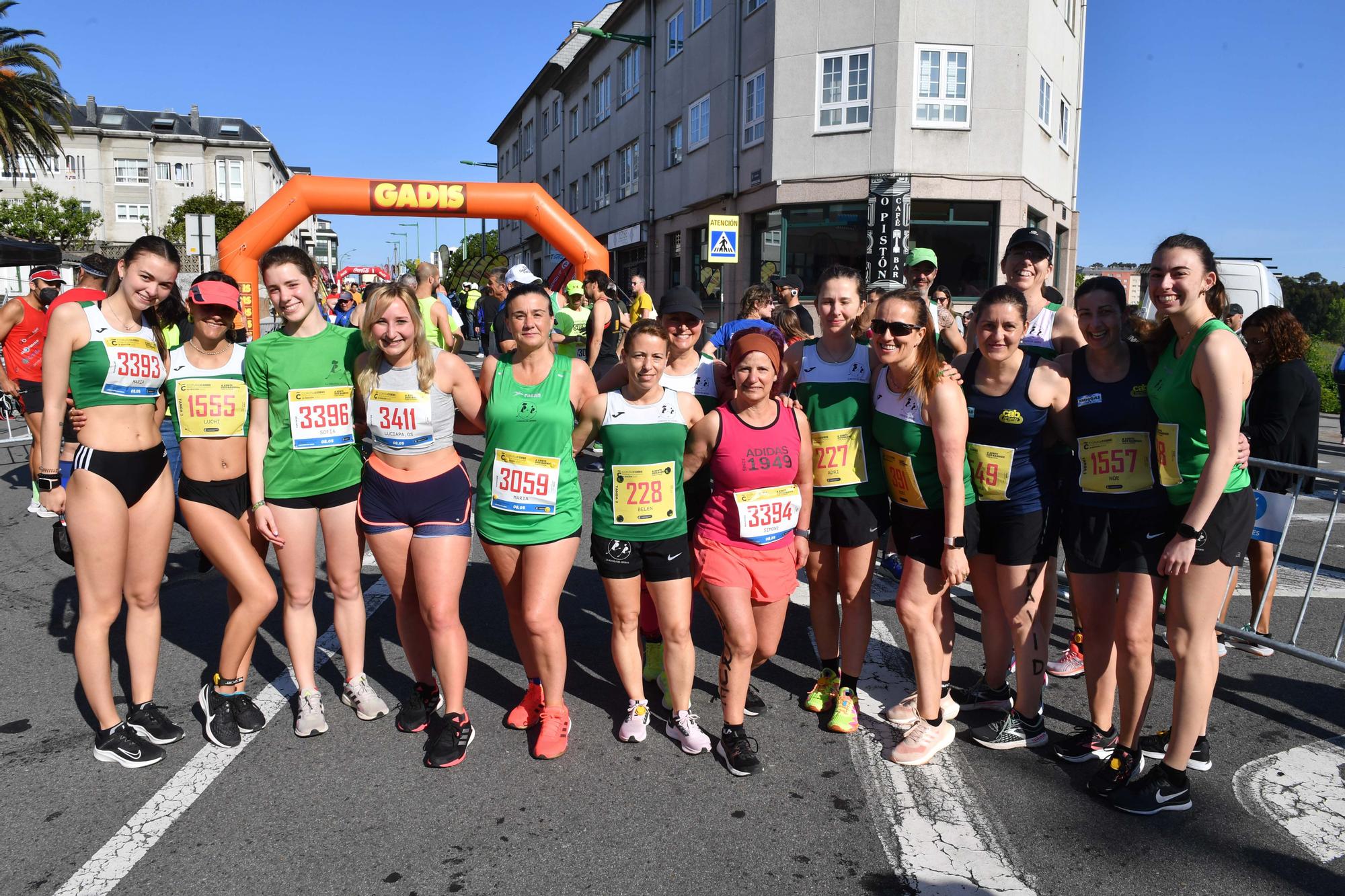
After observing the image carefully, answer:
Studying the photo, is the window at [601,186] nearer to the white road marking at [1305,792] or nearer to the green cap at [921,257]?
the green cap at [921,257]

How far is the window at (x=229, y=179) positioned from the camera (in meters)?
78.2

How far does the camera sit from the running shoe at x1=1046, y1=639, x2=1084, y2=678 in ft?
15.2

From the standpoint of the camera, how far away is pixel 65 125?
104 feet

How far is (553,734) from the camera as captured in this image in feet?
12.1

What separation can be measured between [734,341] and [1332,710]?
10.9 feet

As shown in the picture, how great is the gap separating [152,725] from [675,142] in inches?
1010

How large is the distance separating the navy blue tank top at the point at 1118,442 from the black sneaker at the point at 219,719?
11.8 ft

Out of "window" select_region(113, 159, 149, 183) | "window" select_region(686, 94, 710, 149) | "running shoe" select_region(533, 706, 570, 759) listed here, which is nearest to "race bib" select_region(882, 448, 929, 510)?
"running shoe" select_region(533, 706, 570, 759)

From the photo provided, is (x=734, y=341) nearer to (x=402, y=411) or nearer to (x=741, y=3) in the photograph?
(x=402, y=411)

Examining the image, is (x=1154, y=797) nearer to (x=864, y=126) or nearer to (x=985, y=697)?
(x=985, y=697)

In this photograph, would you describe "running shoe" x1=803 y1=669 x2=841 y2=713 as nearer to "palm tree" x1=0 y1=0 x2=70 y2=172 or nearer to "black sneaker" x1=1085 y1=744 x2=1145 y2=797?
"black sneaker" x1=1085 y1=744 x2=1145 y2=797

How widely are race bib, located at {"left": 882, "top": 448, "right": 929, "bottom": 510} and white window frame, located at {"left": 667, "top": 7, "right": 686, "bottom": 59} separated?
24.6 m

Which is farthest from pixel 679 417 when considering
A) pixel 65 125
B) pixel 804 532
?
pixel 65 125

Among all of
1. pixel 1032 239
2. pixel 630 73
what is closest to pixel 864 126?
pixel 630 73
